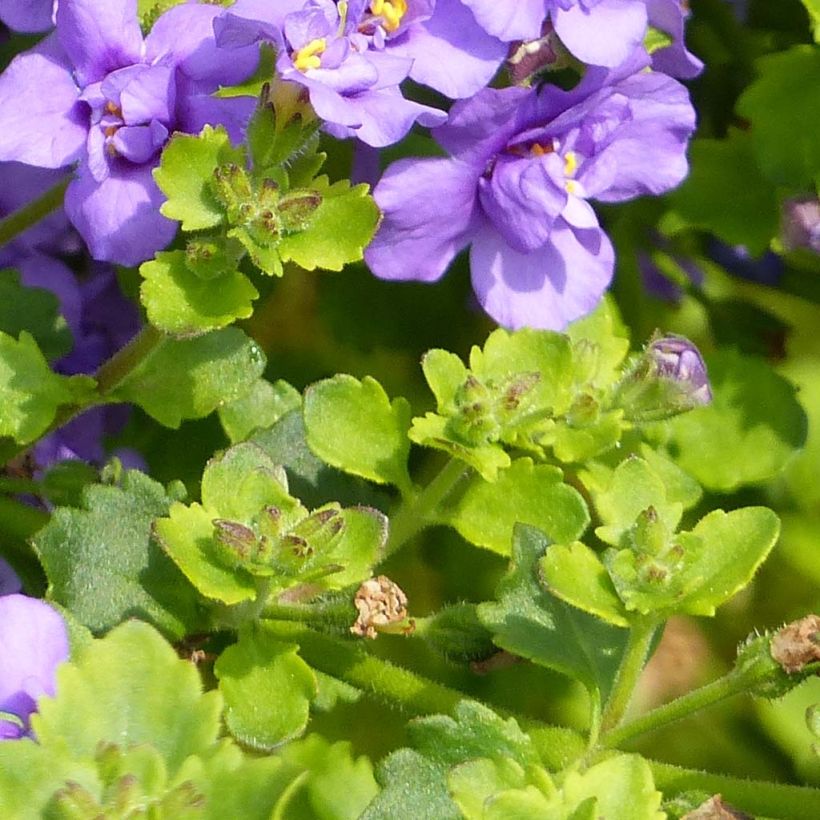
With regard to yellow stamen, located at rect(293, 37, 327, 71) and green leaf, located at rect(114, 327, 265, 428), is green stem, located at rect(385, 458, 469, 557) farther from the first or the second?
yellow stamen, located at rect(293, 37, 327, 71)

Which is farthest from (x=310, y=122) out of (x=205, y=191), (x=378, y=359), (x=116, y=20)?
(x=378, y=359)

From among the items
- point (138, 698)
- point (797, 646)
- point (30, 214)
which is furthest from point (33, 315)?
point (797, 646)

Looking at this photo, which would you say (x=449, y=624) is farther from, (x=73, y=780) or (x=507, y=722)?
(x=73, y=780)

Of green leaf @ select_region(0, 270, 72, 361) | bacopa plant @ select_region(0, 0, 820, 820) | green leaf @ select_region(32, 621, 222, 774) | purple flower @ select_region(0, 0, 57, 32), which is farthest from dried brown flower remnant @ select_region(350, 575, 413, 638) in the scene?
purple flower @ select_region(0, 0, 57, 32)

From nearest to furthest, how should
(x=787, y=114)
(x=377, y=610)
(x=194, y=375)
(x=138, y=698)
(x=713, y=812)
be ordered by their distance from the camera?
(x=138, y=698), (x=713, y=812), (x=377, y=610), (x=194, y=375), (x=787, y=114)

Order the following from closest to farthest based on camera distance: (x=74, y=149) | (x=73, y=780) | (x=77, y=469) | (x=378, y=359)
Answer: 1. (x=73, y=780)
2. (x=74, y=149)
3. (x=77, y=469)
4. (x=378, y=359)

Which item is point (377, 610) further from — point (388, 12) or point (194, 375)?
point (388, 12)

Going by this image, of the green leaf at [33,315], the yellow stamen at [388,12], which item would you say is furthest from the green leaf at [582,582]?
the green leaf at [33,315]
